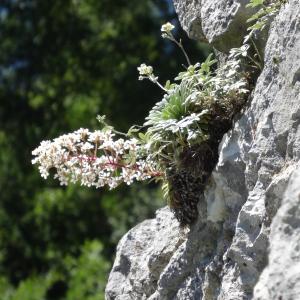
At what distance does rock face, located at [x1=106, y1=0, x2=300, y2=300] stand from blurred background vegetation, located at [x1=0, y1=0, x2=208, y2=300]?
34.2ft

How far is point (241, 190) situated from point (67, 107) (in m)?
13.3

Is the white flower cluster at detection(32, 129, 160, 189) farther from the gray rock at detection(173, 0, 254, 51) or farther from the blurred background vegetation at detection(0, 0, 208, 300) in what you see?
the blurred background vegetation at detection(0, 0, 208, 300)

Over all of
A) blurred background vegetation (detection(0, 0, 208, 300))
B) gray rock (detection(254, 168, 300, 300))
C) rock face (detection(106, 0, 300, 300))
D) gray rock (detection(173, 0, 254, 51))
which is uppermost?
blurred background vegetation (detection(0, 0, 208, 300))

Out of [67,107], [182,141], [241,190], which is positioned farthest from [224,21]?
[67,107]

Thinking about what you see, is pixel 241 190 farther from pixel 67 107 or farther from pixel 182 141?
pixel 67 107

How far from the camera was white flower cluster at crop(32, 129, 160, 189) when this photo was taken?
15.2 feet

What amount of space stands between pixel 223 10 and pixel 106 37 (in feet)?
42.8

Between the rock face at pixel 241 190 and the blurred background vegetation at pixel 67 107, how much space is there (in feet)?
34.2

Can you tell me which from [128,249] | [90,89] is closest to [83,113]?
[90,89]

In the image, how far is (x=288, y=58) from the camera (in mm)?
4020

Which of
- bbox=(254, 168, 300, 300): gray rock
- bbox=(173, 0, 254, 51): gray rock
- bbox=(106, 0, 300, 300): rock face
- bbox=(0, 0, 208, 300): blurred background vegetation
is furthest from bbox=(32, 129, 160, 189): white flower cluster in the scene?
bbox=(0, 0, 208, 300): blurred background vegetation

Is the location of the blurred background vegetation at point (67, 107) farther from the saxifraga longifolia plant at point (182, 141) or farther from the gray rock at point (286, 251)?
the gray rock at point (286, 251)

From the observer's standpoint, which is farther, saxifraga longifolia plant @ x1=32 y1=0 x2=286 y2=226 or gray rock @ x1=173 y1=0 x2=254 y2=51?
gray rock @ x1=173 y1=0 x2=254 y2=51

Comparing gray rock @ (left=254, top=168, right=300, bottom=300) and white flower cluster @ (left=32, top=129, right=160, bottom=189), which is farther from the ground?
white flower cluster @ (left=32, top=129, right=160, bottom=189)
